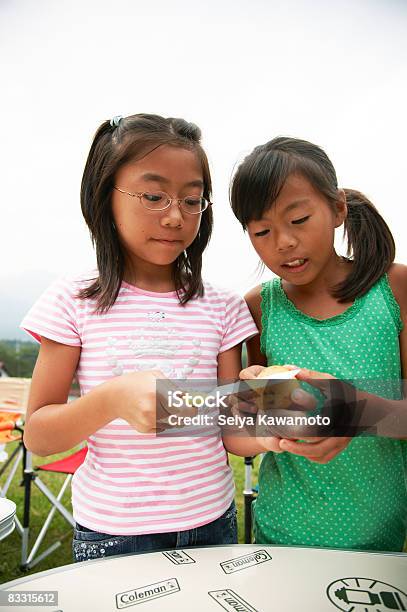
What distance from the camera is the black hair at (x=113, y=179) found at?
1.12 metres

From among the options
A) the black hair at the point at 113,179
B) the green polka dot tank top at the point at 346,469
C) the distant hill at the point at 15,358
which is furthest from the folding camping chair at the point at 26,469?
the black hair at the point at 113,179

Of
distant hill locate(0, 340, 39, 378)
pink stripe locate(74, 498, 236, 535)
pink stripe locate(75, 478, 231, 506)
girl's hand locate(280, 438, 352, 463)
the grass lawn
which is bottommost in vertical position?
the grass lawn

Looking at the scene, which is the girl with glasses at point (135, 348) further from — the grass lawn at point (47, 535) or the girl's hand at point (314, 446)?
the grass lawn at point (47, 535)

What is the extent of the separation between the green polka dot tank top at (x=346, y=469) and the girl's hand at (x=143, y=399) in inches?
17.9

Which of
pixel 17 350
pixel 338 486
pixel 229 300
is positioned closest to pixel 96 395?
pixel 229 300

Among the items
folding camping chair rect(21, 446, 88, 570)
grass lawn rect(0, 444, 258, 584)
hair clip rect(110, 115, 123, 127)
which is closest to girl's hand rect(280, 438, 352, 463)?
hair clip rect(110, 115, 123, 127)

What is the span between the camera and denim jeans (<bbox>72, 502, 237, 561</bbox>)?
1055 mm

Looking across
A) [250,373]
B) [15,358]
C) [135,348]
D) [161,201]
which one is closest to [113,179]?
[161,201]

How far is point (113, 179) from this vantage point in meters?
1.14

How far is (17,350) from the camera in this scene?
396cm

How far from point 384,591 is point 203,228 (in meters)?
0.83

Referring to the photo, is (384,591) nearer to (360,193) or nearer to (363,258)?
(363,258)

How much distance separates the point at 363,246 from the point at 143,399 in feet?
2.40

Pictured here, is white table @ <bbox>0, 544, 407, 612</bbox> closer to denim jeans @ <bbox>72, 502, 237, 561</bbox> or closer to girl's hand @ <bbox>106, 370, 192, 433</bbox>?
denim jeans @ <bbox>72, 502, 237, 561</bbox>
